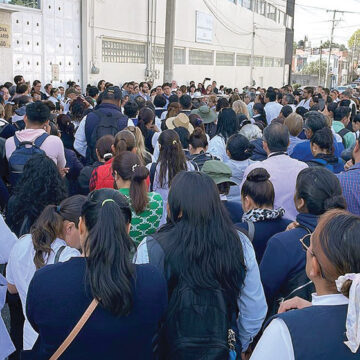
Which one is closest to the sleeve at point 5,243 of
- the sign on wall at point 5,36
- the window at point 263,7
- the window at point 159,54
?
the sign on wall at point 5,36

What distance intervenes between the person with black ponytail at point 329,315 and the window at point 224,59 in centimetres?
2888

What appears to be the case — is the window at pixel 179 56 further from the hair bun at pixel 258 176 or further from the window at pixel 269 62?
the hair bun at pixel 258 176

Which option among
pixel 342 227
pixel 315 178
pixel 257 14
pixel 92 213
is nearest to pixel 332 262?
pixel 342 227

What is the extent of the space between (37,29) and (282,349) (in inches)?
587

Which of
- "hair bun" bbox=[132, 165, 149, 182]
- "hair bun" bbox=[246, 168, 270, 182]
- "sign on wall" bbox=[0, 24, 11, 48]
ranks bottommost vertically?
"hair bun" bbox=[132, 165, 149, 182]

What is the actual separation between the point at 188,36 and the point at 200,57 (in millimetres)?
2562

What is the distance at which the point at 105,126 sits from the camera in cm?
626

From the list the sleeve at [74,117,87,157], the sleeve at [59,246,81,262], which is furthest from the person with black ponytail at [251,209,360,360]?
the sleeve at [74,117,87,157]

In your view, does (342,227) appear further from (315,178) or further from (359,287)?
(315,178)

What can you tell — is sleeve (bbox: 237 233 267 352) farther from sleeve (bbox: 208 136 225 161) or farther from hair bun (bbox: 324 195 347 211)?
sleeve (bbox: 208 136 225 161)

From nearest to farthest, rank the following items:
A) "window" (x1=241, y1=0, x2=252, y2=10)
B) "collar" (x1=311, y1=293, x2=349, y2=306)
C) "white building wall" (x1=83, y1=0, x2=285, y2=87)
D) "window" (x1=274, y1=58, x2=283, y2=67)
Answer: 1. "collar" (x1=311, y1=293, x2=349, y2=306)
2. "white building wall" (x1=83, y1=0, x2=285, y2=87)
3. "window" (x1=241, y1=0, x2=252, y2=10)
4. "window" (x1=274, y1=58, x2=283, y2=67)

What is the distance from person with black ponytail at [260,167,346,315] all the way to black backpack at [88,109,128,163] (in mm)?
3631

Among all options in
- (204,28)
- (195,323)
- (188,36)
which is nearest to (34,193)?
(195,323)

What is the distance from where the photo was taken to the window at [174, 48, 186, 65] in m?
24.4
